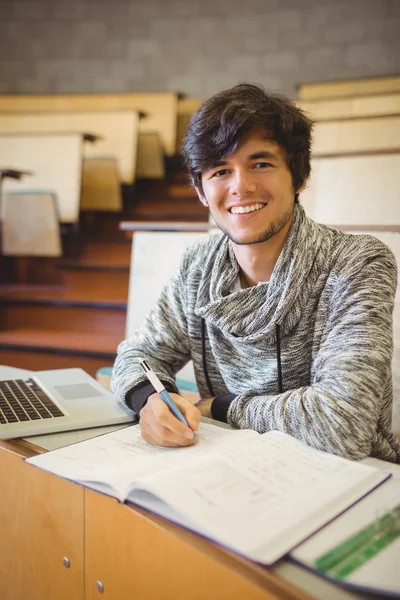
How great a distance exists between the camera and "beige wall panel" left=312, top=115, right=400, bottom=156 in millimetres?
2420

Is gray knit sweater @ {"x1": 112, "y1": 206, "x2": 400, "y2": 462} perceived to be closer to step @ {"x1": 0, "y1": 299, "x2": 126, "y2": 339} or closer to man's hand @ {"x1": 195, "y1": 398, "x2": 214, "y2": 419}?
man's hand @ {"x1": 195, "y1": 398, "x2": 214, "y2": 419}

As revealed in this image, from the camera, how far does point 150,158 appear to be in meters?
3.38

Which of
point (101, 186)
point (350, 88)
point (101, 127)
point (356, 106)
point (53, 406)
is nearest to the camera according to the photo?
point (53, 406)

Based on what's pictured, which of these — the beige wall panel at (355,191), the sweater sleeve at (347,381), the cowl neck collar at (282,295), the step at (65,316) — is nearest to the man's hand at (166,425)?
the sweater sleeve at (347,381)

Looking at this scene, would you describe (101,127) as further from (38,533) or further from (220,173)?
(38,533)

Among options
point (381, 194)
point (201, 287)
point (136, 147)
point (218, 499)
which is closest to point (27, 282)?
point (136, 147)

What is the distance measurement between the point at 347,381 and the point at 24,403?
52cm

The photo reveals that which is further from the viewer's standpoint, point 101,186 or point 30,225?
point 101,186

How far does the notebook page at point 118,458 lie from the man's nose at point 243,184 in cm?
43

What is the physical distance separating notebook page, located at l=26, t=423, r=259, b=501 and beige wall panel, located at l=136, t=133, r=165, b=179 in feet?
9.27

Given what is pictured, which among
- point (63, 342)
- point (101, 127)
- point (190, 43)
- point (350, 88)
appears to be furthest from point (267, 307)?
point (190, 43)

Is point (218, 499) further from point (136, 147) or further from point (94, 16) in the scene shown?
point (94, 16)

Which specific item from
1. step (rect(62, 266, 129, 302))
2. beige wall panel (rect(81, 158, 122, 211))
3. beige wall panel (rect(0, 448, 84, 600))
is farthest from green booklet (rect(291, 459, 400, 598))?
beige wall panel (rect(81, 158, 122, 211))

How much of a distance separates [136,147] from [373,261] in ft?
8.43
